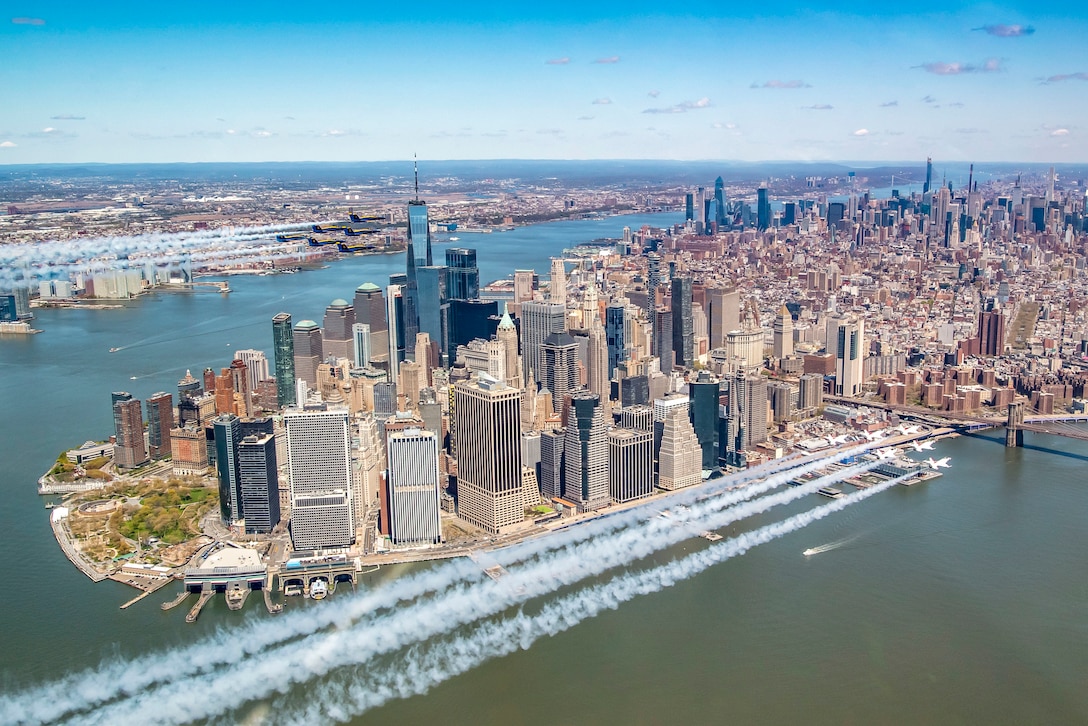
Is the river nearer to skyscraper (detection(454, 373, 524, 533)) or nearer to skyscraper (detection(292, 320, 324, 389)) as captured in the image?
skyscraper (detection(454, 373, 524, 533))


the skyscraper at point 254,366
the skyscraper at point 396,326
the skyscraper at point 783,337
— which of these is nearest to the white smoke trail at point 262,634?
the skyscraper at point 254,366

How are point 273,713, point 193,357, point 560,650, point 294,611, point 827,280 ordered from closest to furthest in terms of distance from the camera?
point 273,713, point 560,650, point 294,611, point 193,357, point 827,280

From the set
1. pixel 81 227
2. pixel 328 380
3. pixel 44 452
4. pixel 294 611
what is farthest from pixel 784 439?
pixel 81 227

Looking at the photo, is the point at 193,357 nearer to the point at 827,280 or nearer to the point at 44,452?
the point at 44,452

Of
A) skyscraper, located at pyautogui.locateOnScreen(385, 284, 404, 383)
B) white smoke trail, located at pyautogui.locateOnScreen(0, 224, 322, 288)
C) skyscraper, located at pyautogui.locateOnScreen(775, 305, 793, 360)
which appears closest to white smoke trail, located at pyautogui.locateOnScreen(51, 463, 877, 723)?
skyscraper, located at pyautogui.locateOnScreen(385, 284, 404, 383)

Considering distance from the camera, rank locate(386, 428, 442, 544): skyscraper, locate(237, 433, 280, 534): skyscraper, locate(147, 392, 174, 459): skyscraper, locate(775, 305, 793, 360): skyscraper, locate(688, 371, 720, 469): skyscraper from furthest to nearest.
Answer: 1. locate(775, 305, 793, 360): skyscraper
2. locate(147, 392, 174, 459): skyscraper
3. locate(688, 371, 720, 469): skyscraper
4. locate(237, 433, 280, 534): skyscraper
5. locate(386, 428, 442, 544): skyscraper

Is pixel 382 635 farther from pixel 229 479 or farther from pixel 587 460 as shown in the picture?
pixel 587 460
